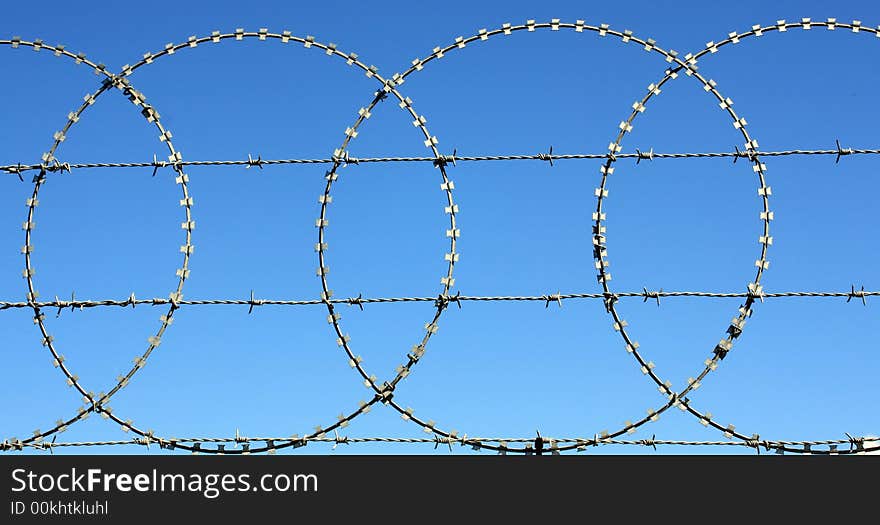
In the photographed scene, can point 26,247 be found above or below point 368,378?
above

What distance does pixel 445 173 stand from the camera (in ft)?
26.5
